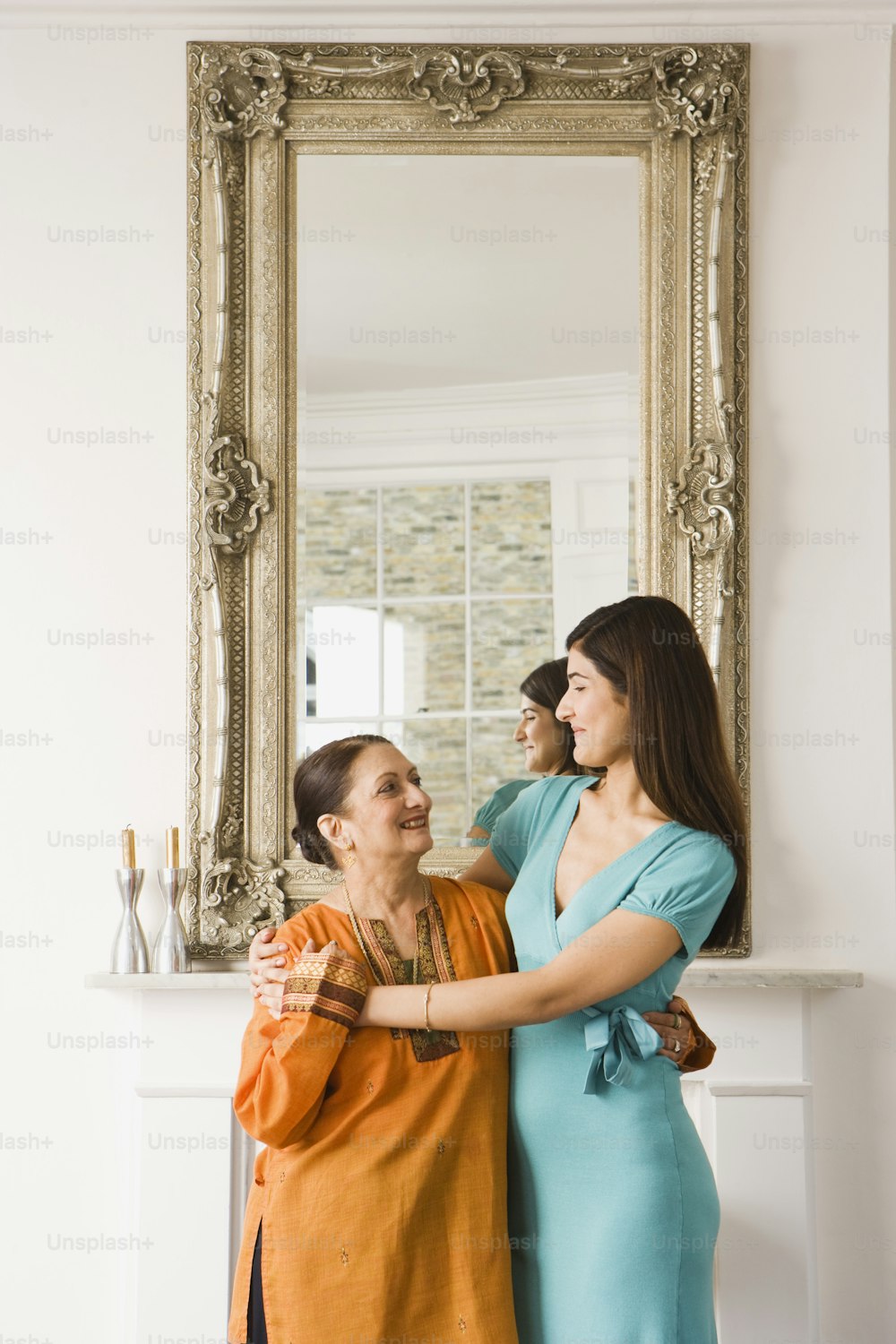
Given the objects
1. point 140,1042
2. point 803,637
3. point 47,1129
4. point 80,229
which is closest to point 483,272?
point 80,229

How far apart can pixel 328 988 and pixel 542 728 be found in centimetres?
117

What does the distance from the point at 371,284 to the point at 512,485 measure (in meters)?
0.58

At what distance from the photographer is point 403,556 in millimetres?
2750

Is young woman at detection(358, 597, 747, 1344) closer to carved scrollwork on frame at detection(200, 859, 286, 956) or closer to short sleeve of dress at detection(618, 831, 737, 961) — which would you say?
short sleeve of dress at detection(618, 831, 737, 961)

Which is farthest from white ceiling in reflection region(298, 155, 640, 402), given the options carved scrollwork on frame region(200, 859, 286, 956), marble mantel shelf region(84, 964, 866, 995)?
marble mantel shelf region(84, 964, 866, 995)

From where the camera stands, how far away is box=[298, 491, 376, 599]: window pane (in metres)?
2.74

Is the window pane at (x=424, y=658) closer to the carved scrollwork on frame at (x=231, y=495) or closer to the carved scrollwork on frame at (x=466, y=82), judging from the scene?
the carved scrollwork on frame at (x=231, y=495)

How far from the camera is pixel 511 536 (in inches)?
108

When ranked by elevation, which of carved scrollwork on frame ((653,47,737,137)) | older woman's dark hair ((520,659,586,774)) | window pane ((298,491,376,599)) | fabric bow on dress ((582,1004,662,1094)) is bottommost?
fabric bow on dress ((582,1004,662,1094))

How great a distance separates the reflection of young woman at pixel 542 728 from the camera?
2.62 meters

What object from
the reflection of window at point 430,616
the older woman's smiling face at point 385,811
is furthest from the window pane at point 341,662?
the older woman's smiling face at point 385,811

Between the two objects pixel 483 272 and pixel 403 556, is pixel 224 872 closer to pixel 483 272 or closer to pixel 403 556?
pixel 403 556

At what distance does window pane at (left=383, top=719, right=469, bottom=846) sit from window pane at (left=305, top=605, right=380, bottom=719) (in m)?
0.10

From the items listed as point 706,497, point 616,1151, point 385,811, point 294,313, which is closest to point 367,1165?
point 616,1151
